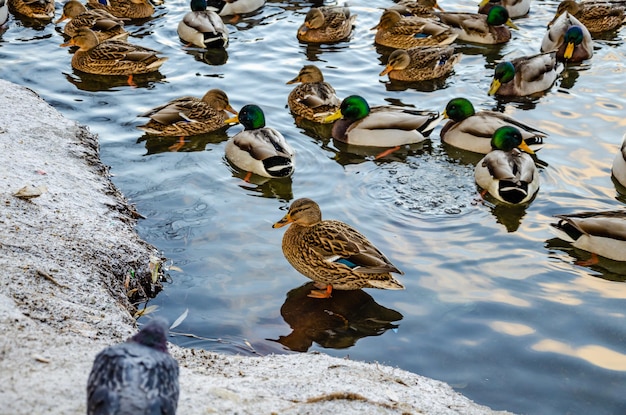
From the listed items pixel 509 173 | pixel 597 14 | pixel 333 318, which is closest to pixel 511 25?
pixel 597 14

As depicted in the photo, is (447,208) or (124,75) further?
(124,75)

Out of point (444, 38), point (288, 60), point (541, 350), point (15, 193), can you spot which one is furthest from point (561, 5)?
point (15, 193)

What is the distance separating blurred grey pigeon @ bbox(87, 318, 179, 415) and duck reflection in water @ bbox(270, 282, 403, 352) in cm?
306

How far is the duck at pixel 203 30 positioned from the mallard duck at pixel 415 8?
3.04m

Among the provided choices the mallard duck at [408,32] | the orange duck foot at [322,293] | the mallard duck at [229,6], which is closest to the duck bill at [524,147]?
the orange duck foot at [322,293]

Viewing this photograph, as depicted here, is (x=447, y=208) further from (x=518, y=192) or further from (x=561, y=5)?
(x=561, y=5)

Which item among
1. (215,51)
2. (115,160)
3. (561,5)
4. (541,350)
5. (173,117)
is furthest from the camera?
(561,5)

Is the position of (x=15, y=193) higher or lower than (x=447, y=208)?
higher

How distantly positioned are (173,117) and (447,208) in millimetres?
3569

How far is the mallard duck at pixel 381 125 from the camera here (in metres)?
10.2

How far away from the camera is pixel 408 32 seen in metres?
13.5

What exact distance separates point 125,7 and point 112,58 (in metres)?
2.32

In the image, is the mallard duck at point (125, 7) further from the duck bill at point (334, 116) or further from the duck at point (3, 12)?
the duck bill at point (334, 116)

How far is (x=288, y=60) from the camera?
12.8m
